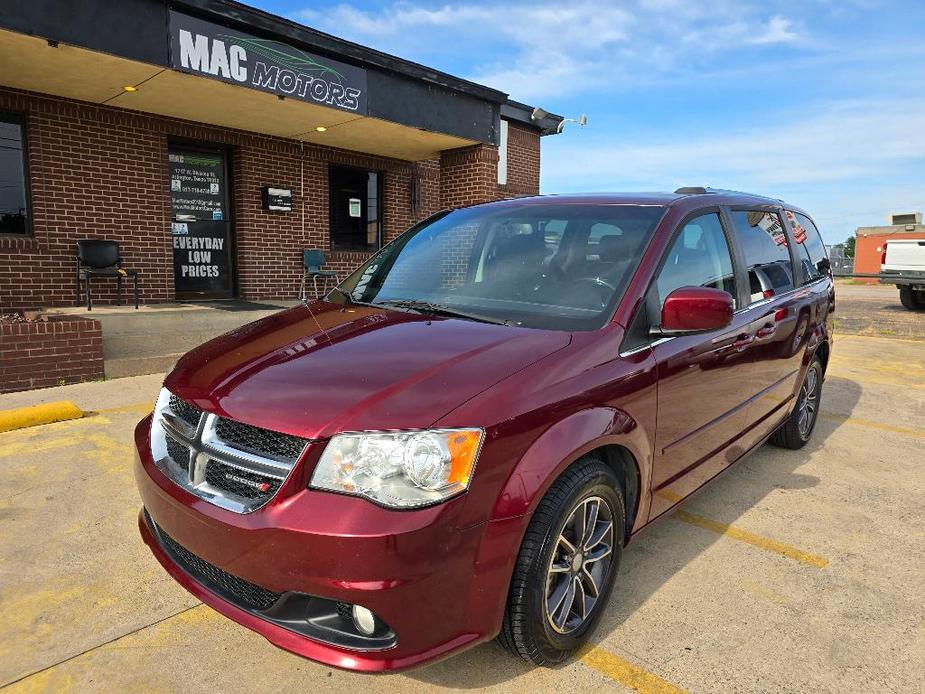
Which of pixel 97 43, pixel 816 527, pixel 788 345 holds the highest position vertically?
pixel 97 43

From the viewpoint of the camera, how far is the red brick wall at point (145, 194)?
816cm

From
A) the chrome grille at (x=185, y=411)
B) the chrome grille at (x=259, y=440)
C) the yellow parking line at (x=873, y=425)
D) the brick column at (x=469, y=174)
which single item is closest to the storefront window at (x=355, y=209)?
the brick column at (x=469, y=174)

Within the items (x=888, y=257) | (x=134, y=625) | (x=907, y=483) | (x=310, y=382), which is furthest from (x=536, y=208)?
(x=888, y=257)

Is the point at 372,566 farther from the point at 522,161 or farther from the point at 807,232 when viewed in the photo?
the point at 522,161

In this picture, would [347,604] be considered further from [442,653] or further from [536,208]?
[536,208]

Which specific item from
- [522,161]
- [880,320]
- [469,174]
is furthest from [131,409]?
[880,320]

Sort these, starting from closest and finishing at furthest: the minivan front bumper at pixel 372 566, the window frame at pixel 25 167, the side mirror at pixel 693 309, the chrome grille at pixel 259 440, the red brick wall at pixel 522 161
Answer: the minivan front bumper at pixel 372 566 → the chrome grille at pixel 259 440 → the side mirror at pixel 693 309 → the window frame at pixel 25 167 → the red brick wall at pixel 522 161

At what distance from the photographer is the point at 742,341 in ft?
10.8

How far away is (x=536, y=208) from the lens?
3334 millimetres

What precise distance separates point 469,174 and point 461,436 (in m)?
9.68

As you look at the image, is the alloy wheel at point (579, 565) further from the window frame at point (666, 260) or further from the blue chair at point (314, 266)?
the blue chair at point (314, 266)

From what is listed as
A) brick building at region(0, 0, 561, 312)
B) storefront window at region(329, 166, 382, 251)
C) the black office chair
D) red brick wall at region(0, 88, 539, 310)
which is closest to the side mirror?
red brick wall at region(0, 88, 539, 310)

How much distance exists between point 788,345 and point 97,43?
22.9 ft

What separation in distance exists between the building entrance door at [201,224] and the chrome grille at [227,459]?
27.5 ft
